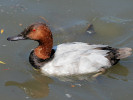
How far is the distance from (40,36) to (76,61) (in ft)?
3.24

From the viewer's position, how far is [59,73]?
595 cm

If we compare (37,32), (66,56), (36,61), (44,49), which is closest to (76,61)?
(66,56)

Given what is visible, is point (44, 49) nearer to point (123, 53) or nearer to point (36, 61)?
point (36, 61)

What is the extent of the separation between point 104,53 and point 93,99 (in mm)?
1230

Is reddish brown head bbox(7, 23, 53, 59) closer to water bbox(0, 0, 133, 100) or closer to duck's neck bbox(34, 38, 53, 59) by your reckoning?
duck's neck bbox(34, 38, 53, 59)

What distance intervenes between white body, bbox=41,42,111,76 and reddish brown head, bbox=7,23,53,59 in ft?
0.85

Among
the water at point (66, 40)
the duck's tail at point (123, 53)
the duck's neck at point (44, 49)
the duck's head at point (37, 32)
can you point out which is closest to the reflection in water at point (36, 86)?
the water at point (66, 40)

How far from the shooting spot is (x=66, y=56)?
5.93 m

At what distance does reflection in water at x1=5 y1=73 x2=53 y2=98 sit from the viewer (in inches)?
220

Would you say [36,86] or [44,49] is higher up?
[44,49]

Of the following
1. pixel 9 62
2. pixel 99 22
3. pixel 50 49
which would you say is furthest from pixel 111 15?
pixel 9 62

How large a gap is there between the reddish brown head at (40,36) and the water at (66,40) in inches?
20.2

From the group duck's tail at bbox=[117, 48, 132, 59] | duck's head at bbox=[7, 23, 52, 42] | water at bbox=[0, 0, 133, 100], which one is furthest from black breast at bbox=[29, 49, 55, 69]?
duck's tail at bbox=[117, 48, 132, 59]

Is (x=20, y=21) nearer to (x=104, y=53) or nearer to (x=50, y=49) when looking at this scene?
(x=50, y=49)
